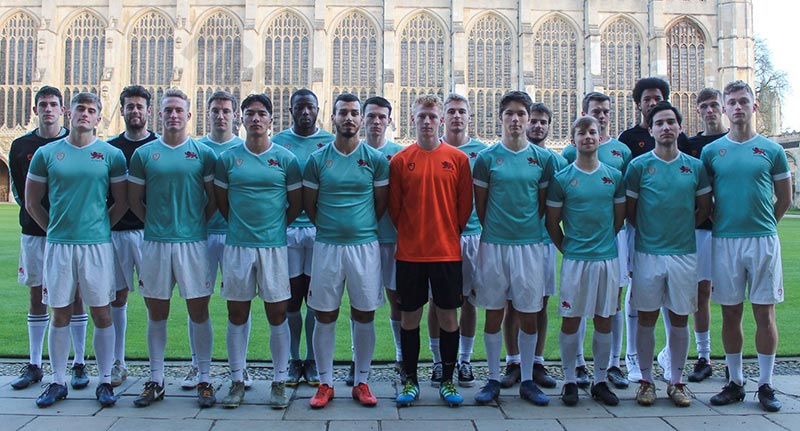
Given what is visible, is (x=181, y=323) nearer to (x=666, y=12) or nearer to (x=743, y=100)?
(x=743, y=100)

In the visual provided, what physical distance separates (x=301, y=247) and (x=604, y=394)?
246 cm

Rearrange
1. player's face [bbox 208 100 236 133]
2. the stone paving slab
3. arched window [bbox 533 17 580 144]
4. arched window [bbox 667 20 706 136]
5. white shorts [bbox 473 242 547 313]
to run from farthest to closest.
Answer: arched window [bbox 667 20 706 136] → arched window [bbox 533 17 580 144] → player's face [bbox 208 100 236 133] → white shorts [bbox 473 242 547 313] → the stone paving slab

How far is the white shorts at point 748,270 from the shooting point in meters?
3.97

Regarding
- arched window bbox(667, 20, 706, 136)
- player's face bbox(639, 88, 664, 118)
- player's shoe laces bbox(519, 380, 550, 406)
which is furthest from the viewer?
arched window bbox(667, 20, 706, 136)

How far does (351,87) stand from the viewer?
32219mm

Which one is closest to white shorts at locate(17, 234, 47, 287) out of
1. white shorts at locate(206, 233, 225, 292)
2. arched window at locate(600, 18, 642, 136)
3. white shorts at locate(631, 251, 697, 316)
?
white shorts at locate(206, 233, 225, 292)

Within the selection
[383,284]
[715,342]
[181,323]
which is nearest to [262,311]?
[181,323]

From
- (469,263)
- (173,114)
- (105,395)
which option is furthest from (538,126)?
(105,395)

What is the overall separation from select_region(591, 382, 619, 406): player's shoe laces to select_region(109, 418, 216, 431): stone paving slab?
7.82 feet

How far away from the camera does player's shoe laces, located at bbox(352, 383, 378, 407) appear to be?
3.91m

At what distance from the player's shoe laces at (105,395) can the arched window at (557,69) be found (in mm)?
31158

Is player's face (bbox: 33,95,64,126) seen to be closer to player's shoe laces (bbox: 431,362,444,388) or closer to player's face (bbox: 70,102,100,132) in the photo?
player's face (bbox: 70,102,100,132)

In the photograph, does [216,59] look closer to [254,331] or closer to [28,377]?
[254,331]

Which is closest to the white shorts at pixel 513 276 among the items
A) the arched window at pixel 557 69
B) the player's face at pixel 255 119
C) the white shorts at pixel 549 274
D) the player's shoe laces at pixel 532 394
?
the white shorts at pixel 549 274
